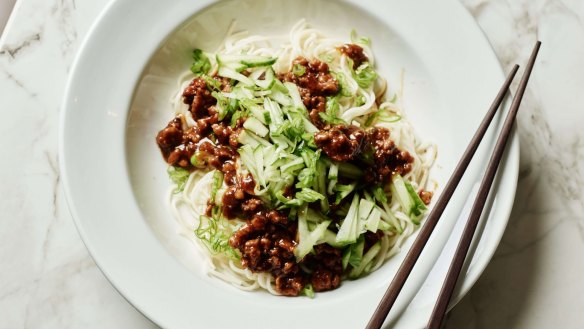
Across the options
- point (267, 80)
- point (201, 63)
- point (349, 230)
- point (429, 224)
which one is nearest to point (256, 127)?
point (267, 80)

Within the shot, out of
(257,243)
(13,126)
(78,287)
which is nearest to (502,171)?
(257,243)

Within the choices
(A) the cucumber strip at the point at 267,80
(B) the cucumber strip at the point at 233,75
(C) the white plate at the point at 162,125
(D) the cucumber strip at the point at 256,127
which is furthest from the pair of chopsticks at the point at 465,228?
(B) the cucumber strip at the point at 233,75

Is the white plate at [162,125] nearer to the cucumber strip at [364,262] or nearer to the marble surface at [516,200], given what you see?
the cucumber strip at [364,262]

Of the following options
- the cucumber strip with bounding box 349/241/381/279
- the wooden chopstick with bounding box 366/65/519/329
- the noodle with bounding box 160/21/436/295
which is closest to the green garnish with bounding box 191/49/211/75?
the noodle with bounding box 160/21/436/295

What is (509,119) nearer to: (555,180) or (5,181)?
(555,180)

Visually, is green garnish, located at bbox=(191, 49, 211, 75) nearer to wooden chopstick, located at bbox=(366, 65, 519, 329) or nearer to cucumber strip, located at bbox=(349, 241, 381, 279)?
cucumber strip, located at bbox=(349, 241, 381, 279)

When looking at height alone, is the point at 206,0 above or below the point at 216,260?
above

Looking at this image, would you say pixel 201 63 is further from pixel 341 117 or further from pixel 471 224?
pixel 471 224

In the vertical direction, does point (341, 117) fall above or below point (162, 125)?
above
